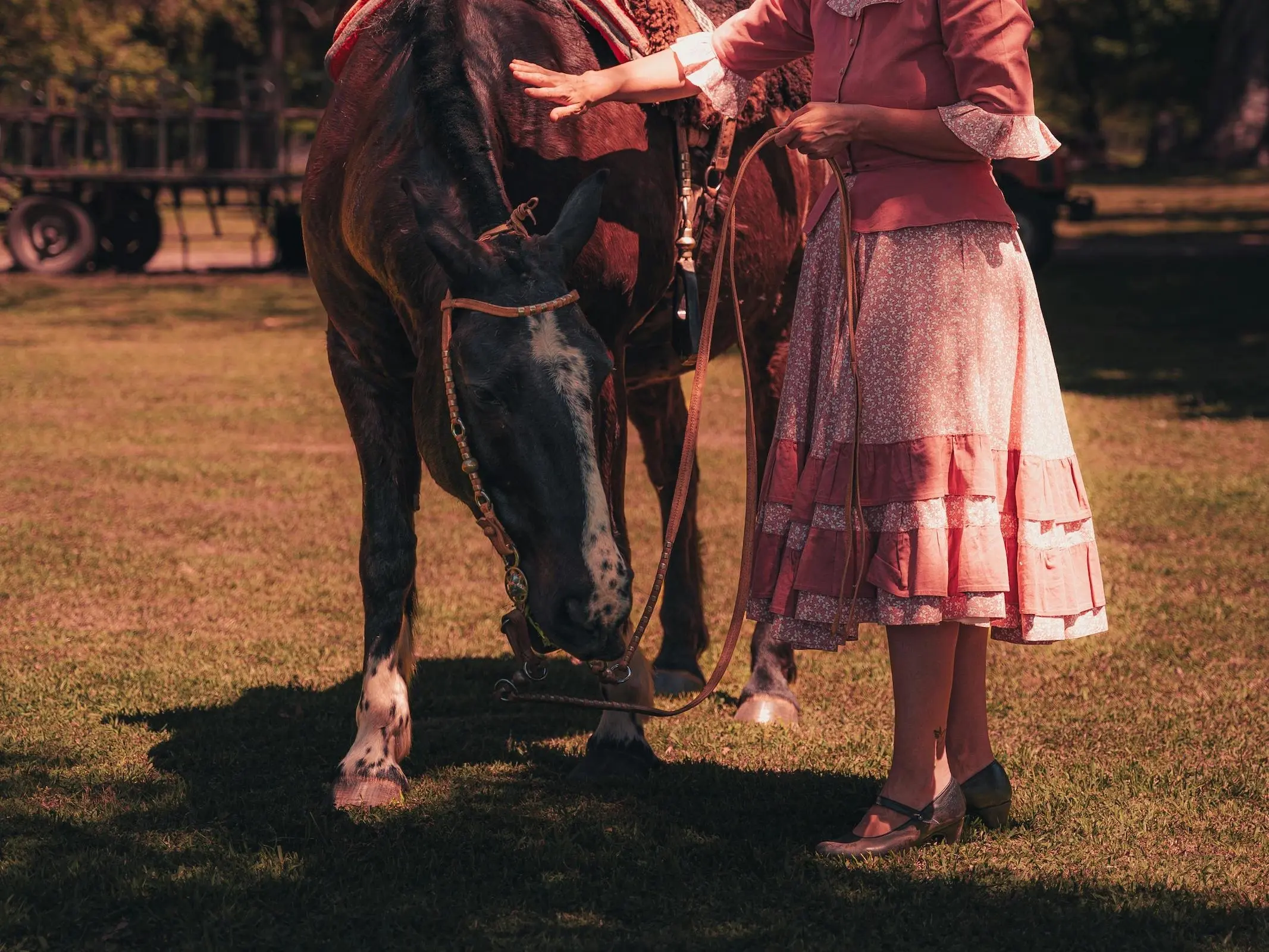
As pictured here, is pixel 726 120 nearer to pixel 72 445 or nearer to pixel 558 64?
pixel 558 64

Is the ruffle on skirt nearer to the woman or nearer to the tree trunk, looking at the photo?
the woman

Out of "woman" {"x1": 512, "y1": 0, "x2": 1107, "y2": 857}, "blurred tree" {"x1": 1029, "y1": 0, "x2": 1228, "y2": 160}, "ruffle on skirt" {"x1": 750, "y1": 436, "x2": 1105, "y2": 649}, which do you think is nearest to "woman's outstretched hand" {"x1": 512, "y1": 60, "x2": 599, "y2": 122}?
"woman" {"x1": 512, "y1": 0, "x2": 1107, "y2": 857}

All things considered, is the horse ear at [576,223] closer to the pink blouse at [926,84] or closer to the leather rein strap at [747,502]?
the leather rein strap at [747,502]

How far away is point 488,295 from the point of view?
355 centimetres

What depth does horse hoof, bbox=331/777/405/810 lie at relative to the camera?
13.7ft

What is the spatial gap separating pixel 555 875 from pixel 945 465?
1.37 metres

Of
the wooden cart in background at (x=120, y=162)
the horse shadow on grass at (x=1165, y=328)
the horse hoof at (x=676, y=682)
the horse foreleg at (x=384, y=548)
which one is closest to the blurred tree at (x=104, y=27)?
the wooden cart in background at (x=120, y=162)

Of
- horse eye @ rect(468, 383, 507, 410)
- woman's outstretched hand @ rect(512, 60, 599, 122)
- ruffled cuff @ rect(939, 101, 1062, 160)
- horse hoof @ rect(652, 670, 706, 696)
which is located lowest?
horse hoof @ rect(652, 670, 706, 696)

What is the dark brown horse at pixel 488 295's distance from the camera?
3.46m

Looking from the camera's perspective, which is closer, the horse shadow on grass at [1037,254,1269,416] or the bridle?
the bridle

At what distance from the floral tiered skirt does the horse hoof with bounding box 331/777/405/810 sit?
3.92ft

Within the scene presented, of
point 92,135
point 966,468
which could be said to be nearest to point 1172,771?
point 966,468

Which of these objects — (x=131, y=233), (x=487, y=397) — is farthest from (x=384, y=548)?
(x=131, y=233)

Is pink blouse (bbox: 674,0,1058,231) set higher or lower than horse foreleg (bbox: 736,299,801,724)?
higher
